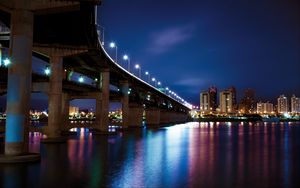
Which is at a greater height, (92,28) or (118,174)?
(92,28)

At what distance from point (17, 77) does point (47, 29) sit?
1342cm

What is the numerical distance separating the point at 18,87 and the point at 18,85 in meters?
0.14

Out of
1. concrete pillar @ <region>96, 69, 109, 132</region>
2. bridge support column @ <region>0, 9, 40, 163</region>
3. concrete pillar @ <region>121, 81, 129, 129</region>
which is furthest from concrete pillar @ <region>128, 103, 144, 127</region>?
bridge support column @ <region>0, 9, 40, 163</region>

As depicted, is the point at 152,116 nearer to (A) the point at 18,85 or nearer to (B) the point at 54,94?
(B) the point at 54,94

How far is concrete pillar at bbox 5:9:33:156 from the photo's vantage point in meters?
25.8

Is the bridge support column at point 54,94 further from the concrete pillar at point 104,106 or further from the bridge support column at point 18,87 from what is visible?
the concrete pillar at point 104,106

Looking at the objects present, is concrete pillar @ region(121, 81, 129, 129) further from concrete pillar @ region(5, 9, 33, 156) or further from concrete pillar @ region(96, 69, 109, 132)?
concrete pillar @ region(5, 9, 33, 156)

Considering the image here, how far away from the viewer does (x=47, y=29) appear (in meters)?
38.2

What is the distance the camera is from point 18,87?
2591 cm

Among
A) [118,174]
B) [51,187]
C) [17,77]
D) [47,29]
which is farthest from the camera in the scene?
[47,29]

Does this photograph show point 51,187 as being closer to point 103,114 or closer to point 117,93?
point 103,114

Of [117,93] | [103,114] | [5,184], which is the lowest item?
[5,184]

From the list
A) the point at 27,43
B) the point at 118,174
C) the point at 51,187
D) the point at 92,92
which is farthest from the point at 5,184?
the point at 92,92

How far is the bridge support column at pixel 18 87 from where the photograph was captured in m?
25.8
